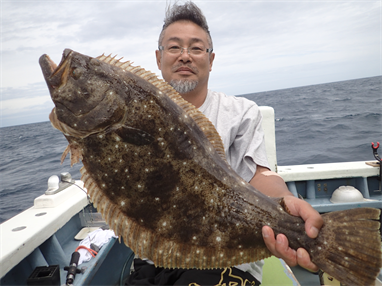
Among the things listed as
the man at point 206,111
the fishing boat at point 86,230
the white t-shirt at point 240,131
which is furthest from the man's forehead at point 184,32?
the fishing boat at point 86,230

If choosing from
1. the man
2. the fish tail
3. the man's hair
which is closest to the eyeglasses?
the man

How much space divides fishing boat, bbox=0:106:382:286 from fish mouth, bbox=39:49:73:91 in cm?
213

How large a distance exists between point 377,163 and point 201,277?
4871mm

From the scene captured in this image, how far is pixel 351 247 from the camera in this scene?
58.2 inches

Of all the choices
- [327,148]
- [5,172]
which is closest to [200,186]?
[327,148]

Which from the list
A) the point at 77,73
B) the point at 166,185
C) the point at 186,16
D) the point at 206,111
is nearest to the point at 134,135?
the point at 166,185

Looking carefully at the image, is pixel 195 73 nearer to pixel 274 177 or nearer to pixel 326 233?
pixel 274 177

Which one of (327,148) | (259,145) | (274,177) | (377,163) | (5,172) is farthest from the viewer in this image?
(5,172)

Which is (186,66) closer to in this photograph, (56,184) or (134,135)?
(134,135)

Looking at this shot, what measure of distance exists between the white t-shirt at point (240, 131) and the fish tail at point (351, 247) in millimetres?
879

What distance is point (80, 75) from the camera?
1.47 m

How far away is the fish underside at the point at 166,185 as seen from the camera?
1.47 metres

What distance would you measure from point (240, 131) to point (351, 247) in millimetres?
1448

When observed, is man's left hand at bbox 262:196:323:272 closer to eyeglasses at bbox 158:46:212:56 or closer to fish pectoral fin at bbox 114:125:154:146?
fish pectoral fin at bbox 114:125:154:146
